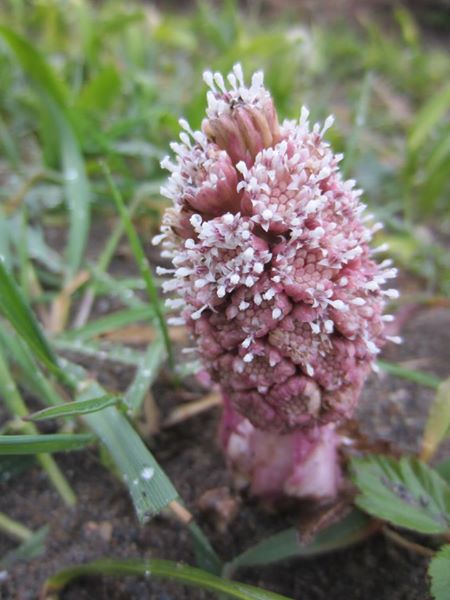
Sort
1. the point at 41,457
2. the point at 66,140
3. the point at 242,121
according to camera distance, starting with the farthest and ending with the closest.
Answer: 1. the point at 66,140
2. the point at 41,457
3. the point at 242,121

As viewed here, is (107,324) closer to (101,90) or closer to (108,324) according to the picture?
(108,324)

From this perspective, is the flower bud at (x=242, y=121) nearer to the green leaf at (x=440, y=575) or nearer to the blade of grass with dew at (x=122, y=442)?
the blade of grass with dew at (x=122, y=442)

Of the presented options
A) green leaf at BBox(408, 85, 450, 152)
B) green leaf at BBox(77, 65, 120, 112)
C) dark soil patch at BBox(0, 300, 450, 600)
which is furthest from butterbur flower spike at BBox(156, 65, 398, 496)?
green leaf at BBox(408, 85, 450, 152)

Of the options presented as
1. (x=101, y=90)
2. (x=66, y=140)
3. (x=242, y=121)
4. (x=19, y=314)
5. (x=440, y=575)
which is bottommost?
(x=440, y=575)

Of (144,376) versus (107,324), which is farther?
(107,324)

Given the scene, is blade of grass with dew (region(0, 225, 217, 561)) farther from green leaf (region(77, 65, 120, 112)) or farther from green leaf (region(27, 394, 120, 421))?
green leaf (region(77, 65, 120, 112))

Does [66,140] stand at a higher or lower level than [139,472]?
higher

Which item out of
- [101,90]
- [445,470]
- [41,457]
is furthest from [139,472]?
[101,90]
